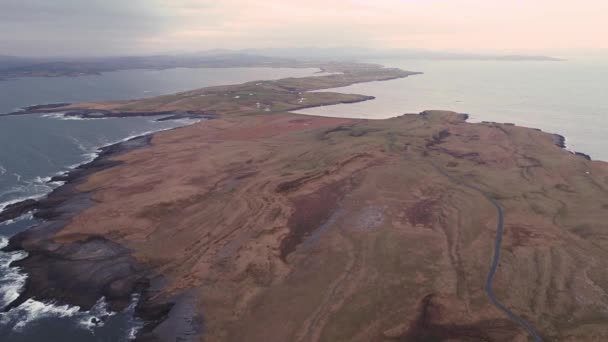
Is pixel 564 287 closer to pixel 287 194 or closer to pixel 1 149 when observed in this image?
pixel 287 194

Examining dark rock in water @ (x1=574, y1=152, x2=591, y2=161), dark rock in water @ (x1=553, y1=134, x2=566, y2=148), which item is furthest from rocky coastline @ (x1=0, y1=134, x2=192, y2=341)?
dark rock in water @ (x1=553, y1=134, x2=566, y2=148)

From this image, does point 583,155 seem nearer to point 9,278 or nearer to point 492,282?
point 492,282

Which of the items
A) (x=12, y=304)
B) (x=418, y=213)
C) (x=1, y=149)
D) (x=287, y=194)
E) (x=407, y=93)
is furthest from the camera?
(x=407, y=93)

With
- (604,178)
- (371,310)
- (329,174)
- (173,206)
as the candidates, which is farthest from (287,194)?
(604,178)

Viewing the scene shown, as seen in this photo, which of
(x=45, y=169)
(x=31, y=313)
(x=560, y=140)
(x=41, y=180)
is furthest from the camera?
(x=560, y=140)

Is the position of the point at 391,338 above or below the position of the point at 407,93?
below

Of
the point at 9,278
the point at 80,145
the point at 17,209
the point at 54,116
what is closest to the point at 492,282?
the point at 9,278

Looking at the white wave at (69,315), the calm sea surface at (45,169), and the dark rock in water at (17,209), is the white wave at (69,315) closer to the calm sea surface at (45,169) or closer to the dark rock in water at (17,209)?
the calm sea surface at (45,169)

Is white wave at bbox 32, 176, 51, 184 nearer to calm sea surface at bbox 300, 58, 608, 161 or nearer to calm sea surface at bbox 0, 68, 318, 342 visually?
calm sea surface at bbox 0, 68, 318, 342
